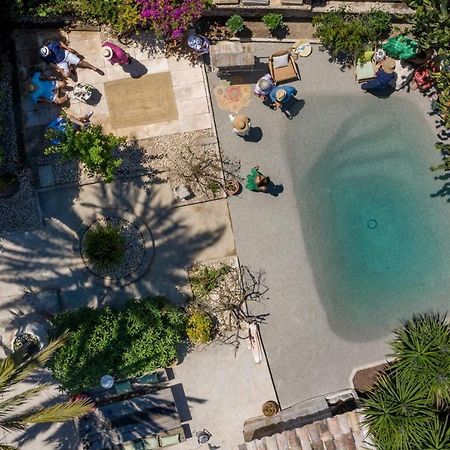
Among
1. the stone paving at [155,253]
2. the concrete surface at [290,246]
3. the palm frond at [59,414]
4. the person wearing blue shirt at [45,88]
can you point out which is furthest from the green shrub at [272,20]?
the palm frond at [59,414]

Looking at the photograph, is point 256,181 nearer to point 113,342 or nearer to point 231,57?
point 231,57

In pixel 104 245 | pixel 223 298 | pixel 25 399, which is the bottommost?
pixel 25 399

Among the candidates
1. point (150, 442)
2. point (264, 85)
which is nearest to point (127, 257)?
point (150, 442)

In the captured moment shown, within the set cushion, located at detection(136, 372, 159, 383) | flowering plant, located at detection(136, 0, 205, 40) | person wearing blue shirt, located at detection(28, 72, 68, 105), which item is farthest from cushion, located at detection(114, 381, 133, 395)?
flowering plant, located at detection(136, 0, 205, 40)

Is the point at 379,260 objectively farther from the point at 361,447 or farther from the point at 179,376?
the point at 179,376

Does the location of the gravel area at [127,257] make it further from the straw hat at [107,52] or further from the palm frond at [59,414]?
the straw hat at [107,52]

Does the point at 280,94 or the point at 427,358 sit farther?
the point at 280,94

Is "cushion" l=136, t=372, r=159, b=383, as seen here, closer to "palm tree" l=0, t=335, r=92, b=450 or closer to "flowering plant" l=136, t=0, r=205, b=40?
"palm tree" l=0, t=335, r=92, b=450
